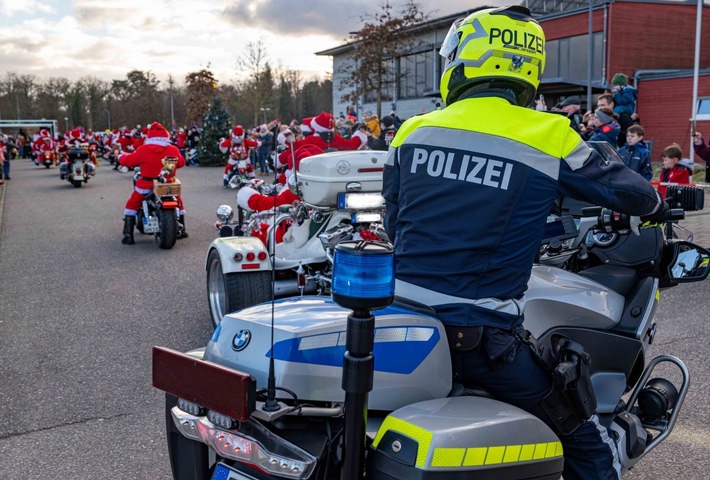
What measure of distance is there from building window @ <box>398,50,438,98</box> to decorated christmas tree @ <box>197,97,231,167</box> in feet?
37.2

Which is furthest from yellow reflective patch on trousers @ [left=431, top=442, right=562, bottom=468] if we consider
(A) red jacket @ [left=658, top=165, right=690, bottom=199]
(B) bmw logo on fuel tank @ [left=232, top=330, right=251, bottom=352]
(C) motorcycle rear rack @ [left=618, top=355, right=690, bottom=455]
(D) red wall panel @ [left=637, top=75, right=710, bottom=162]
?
(D) red wall panel @ [left=637, top=75, right=710, bottom=162]

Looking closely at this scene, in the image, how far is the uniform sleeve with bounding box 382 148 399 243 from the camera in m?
2.63

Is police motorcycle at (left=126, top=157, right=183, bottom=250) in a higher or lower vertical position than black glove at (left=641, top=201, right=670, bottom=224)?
lower

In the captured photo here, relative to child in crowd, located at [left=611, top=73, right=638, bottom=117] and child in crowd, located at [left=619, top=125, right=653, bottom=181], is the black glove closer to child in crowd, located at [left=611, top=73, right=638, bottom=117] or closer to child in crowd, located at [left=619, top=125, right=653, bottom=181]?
child in crowd, located at [left=619, top=125, right=653, bottom=181]

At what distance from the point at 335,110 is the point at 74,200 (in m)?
31.7

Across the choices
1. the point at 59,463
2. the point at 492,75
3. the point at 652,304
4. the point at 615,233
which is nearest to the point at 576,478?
the point at 652,304

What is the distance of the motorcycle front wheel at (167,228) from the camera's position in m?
10.2

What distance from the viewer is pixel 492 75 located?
8.18 ft

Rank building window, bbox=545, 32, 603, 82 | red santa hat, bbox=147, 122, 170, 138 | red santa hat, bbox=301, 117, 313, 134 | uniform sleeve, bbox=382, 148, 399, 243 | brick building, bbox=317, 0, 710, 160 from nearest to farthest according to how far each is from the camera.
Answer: uniform sleeve, bbox=382, 148, 399, 243 → red santa hat, bbox=147, 122, 170, 138 → red santa hat, bbox=301, 117, 313, 134 → brick building, bbox=317, 0, 710, 160 → building window, bbox=545, 32, 603, 82

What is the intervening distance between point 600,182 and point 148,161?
9282mm

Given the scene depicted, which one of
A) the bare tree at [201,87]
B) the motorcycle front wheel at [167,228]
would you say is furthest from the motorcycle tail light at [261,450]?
the bare tree at [201,87]

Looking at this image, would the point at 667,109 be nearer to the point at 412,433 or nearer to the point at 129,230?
the point at 129,230

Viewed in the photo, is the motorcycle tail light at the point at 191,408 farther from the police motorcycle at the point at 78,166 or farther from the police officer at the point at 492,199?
the police motorcycle at the point at 78,166

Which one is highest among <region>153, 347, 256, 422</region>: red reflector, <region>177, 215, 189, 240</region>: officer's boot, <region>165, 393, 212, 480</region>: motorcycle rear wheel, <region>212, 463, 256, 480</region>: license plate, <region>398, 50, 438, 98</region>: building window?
<region>398, 50, 438, 98</region>: building window
